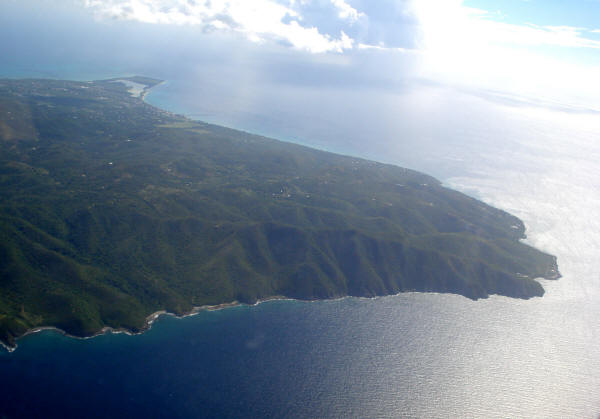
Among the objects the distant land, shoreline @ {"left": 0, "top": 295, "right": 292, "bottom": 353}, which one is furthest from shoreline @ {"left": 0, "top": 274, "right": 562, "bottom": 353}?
the distant land

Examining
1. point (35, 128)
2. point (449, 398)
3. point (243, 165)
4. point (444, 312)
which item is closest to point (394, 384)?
point (449, 398)

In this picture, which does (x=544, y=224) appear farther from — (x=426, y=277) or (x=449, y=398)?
(x=449, y=398)

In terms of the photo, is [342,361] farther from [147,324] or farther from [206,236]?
[206,236]

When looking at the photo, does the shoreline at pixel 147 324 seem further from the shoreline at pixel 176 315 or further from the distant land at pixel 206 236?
the distant land at pixel 206 236

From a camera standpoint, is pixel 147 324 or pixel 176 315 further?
pixel 176 315

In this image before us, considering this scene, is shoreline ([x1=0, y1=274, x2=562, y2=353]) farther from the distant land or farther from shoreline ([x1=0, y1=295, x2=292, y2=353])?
the distant land

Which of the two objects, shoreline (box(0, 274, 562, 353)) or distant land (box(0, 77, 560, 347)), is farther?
distant land (box(0, 77, 560, 347))

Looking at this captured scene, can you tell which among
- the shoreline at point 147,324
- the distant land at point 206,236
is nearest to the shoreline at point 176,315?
the shoreline at point 147,324

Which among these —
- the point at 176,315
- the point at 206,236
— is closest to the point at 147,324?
the point at 176,315
